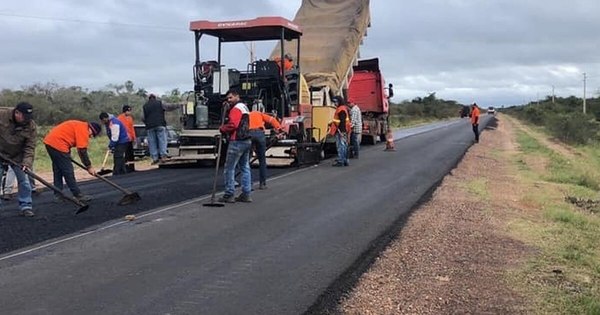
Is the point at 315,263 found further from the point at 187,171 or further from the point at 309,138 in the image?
the point at 309,138

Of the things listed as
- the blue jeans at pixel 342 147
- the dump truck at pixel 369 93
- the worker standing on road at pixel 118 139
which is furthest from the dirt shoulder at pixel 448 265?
the dump truck at pixel 369 93

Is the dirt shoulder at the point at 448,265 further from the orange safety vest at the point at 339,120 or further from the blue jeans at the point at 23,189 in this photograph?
the orange safety vest at the point at 339,120

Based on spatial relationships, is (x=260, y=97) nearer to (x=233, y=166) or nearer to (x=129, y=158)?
(x=129, y=158)

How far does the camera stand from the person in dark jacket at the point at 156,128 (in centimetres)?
1723

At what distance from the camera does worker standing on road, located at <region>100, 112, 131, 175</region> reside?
15.5 meters

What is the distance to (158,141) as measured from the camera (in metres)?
17.5

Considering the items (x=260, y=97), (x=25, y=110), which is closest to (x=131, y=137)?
(x=260, y=97)

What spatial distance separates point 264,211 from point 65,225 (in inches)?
108

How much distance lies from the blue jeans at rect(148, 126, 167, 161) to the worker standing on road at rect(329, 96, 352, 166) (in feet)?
14.2

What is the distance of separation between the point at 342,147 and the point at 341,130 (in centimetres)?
52

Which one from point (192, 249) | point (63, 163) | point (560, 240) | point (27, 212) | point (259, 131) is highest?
point (259, 131)

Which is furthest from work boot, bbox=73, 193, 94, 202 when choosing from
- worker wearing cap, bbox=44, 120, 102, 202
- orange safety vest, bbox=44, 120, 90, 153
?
orange safety vest, bbox=44, 120, 90, 153

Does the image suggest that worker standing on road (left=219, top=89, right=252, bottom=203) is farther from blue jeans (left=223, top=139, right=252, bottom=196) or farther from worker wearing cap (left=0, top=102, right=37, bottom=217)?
worker wearing cap (left=0, top=102, right=37, bottom=217)

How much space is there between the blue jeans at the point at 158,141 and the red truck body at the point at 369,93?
9.97 m
